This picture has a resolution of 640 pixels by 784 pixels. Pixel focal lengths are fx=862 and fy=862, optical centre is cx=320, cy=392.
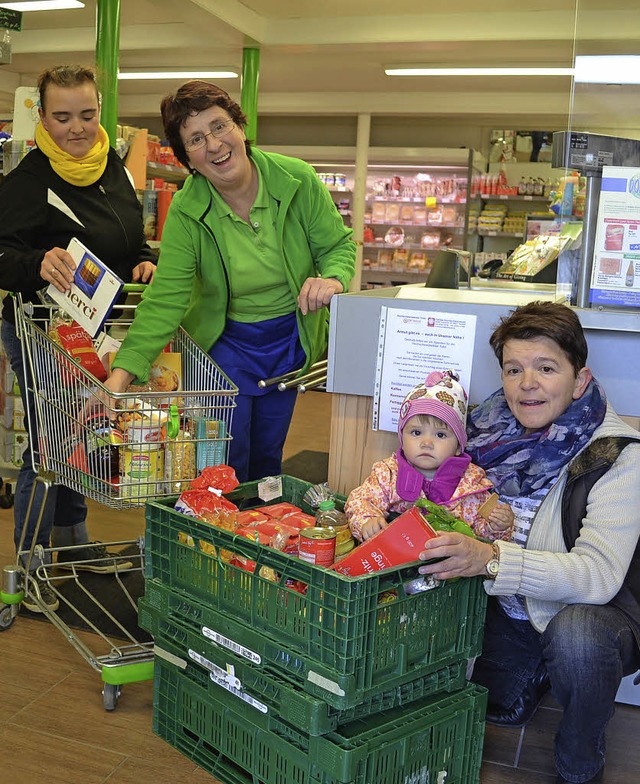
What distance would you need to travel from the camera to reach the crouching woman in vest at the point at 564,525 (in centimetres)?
193

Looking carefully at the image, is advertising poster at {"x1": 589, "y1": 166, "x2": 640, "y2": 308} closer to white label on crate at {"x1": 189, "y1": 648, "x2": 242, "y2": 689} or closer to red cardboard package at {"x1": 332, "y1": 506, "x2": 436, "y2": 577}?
red cardboard package at {"x1": 332, "y1": 506, "x2": 436, "y2": 577}

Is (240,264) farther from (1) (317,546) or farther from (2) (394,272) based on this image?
(2) (394,272)

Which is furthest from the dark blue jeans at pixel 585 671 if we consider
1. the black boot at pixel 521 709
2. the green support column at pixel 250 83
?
the green support column at pixel 250 83

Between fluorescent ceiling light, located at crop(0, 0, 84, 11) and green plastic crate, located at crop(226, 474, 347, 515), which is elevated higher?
fluorescent ceiling light, located at crop(0, 0, 84, 11)

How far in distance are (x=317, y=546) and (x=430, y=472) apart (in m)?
0.47

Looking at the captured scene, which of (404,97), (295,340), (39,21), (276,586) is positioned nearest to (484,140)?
(404,97)

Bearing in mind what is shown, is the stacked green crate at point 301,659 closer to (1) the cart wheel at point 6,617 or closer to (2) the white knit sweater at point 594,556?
(2) the white knit sweater at point 594,556

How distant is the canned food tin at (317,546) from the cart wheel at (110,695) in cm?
84

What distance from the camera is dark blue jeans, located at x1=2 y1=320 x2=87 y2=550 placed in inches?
117

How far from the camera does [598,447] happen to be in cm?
204

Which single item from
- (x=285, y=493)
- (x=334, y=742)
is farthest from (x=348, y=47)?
(x=334, y=742)

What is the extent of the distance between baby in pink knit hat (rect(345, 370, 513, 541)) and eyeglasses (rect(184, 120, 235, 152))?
98 centimetres

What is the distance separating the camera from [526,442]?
2.17 m

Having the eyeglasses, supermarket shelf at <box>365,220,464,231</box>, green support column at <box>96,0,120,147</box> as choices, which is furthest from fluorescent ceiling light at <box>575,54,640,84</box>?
supermarket shelf at <box>365,220,464,231</box>
